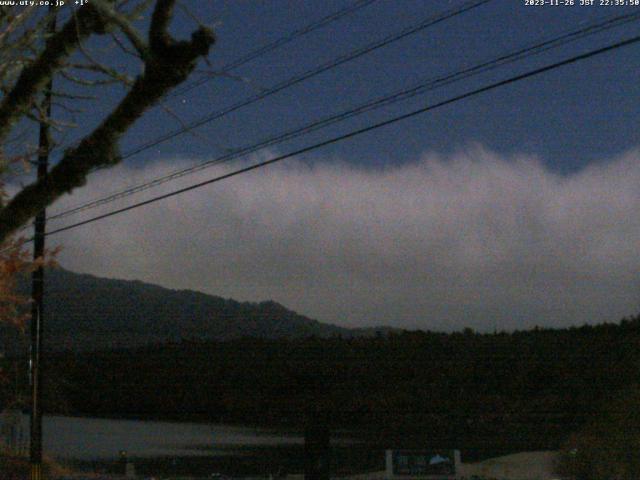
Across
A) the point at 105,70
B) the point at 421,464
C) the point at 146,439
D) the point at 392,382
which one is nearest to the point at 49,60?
the point at 105,70

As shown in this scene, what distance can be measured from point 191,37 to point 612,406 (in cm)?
1756

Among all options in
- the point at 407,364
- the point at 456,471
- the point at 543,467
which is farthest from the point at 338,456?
the point at 456,471

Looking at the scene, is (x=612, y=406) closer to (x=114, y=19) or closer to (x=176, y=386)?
(x=114, y=19)

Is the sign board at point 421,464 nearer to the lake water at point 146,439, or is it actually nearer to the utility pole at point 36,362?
the utility pole at point 36,362

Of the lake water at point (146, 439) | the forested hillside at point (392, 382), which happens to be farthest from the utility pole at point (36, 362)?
the lake water at point (146, 439)

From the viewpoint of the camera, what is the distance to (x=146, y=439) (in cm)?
3366

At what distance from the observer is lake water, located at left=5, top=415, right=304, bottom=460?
30.0 m

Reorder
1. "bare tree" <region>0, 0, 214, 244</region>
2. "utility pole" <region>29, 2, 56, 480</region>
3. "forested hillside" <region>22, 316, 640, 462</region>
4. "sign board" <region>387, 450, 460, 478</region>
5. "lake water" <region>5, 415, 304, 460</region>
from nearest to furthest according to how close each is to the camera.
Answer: "bare tree" <region>0, 0, 214, 244</region> → "sign board" <region>387, 450, 460, 478</region> → "utility pole" <region>29, 2, 56, 480</region> → "forested hillside" <region>22, 316, 640, 462</region> → "lake water" <region>5, 415, 304, 460</region>

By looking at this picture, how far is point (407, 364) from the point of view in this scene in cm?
3019

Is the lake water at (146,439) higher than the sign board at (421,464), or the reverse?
the sign board at (421,464)

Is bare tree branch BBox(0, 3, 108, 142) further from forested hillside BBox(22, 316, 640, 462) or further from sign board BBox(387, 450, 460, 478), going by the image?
forested hillside BBox(22, 316, 640, 462)

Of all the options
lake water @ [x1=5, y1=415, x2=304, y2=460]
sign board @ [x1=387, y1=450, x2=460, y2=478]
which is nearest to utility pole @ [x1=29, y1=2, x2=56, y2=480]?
lake water @ [x1=5, y1=415, x2=304, y2=460]

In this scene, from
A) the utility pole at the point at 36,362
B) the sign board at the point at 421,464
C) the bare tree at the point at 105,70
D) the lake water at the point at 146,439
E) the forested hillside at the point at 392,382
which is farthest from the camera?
the lake water at the point at 146,439

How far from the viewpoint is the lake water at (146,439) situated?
29984mm
